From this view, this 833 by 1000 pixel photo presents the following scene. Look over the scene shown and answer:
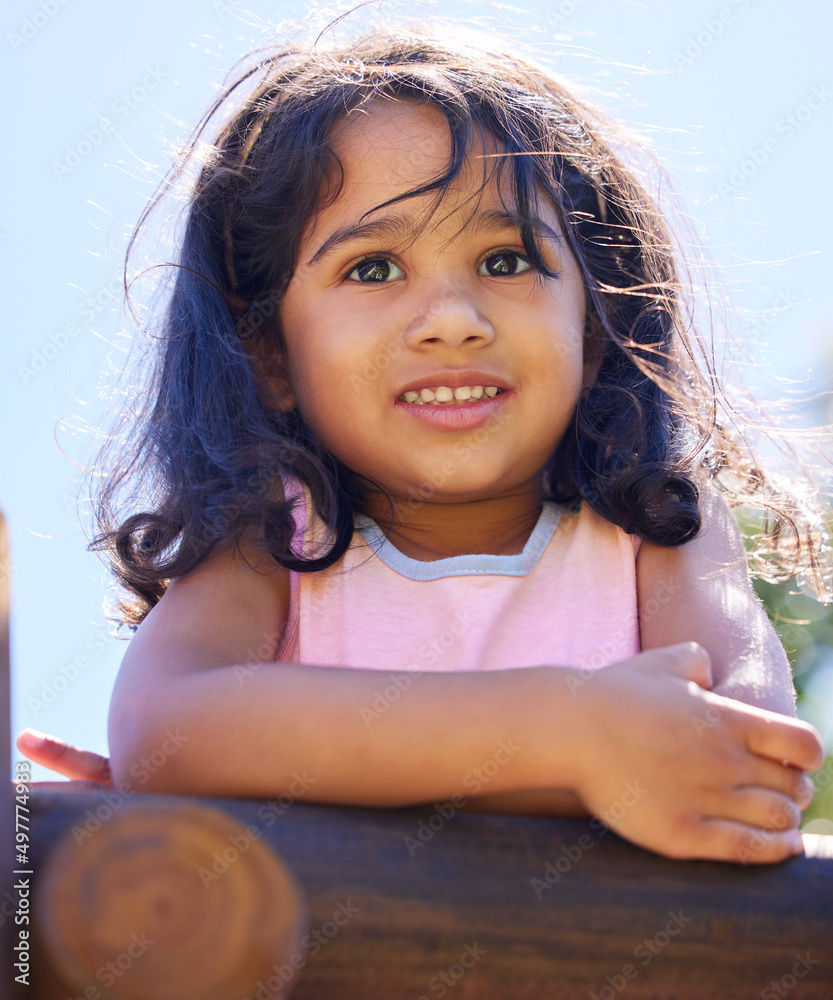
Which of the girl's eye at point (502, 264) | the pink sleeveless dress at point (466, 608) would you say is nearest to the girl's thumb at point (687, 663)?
the pink sleeveless dress at point (466, 608)

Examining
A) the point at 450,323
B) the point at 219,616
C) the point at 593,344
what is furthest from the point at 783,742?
the point at 593,344

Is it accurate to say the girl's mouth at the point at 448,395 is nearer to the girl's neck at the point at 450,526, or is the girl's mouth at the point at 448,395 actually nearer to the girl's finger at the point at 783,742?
the girl's neck at the point at 450,526

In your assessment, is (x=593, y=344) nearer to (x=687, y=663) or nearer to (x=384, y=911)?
(x=687, y=663)

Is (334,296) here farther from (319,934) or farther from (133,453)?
(319,934)

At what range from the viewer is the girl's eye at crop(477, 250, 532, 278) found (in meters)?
2.15

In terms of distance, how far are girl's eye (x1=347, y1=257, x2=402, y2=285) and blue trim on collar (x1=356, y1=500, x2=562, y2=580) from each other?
0.52m

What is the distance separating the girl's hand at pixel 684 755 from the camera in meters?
1.13

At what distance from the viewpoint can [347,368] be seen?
82.9 inches

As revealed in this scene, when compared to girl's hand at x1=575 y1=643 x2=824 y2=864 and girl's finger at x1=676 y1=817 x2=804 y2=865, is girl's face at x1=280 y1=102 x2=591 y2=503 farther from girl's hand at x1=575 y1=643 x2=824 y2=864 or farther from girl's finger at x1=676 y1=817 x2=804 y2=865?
girl's finger at x1=676 y1=817 x2=804 y2=865

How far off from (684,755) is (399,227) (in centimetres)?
129

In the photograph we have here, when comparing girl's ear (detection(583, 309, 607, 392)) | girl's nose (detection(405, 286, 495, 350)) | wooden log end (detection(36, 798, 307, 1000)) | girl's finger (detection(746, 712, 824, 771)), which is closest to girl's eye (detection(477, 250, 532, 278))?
girl's nose (detection(405, 286, 495, 350))

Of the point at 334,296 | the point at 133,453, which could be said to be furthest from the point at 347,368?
the point at 133,453

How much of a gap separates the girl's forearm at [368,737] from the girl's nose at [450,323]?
0.86m

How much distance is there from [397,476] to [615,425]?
0.58 metres
